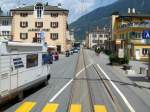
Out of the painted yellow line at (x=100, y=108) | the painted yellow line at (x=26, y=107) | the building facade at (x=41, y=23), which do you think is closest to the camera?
the painted yellow line at (x=26, y=107)

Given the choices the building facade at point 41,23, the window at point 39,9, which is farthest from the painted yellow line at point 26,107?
the window at point 39,9

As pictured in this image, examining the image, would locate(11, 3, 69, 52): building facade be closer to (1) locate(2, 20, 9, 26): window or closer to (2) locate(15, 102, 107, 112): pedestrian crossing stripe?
(1) locate(2, 20, 9, 26): window

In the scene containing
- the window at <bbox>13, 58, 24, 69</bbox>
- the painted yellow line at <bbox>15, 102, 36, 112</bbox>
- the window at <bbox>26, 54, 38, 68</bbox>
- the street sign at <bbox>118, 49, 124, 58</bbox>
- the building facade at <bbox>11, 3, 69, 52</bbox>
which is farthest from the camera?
the building facade at <bbox>11, 3, 69, 52</bbox>

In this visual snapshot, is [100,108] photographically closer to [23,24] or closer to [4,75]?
[4,75]

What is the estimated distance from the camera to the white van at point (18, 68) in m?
16.3

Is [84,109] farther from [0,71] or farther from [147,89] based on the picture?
[147,89]

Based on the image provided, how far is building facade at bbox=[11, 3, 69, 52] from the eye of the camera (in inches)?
4397

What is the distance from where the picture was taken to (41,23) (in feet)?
370

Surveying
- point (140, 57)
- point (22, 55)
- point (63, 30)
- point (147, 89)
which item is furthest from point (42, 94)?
point (63, 30)

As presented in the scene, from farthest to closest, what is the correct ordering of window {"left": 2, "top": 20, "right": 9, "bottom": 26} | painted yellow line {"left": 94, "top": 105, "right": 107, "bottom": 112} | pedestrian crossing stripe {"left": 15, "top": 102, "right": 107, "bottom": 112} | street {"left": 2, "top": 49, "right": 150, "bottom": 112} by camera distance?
window {"left": 2, "top": 20, "right": 9, "bottom": 26}, street {"left": 2, "top": 49, "right": 150, "bottom": 112}, painted yellow line {"left": 94, "top": 105, "right": 107, "bottom": 112}, pedestrian crossing stripe {"left": 15, "top": 102, "right": 107, "bottom": 112}

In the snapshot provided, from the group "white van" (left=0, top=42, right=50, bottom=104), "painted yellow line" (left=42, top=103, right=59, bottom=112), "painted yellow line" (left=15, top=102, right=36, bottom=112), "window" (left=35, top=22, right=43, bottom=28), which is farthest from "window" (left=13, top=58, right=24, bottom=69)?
"window" (left=35, top=22, right=43, bottom=28)

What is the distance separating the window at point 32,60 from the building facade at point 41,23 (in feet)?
289

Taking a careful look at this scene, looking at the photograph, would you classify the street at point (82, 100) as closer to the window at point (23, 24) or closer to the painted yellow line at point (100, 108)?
the painted yellow line at point (100, 108)

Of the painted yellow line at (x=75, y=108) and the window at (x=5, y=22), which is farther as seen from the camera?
the window at (x=5, y=22)
